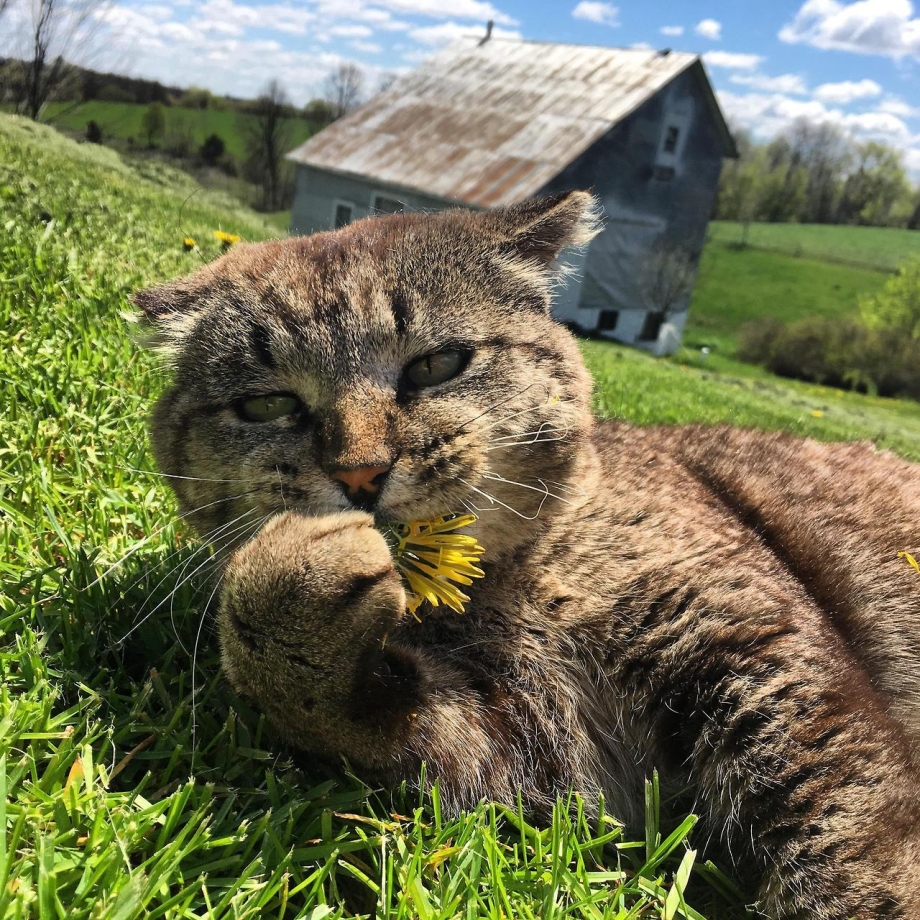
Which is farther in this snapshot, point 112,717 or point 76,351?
point 76,351

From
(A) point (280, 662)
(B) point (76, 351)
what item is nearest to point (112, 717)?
(A) point (280, 662)

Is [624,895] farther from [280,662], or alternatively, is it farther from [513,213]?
[513,213]

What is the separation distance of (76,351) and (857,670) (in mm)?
3548

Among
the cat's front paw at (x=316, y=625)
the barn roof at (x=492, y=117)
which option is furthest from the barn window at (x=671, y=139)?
the cat's front paw at (x=316, y=625)

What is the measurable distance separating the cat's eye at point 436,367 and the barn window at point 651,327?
28.3m

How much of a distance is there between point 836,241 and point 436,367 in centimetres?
6426

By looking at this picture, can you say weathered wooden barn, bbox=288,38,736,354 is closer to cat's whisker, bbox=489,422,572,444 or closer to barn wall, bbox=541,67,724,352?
barn wall, bbox=541,67,724,352

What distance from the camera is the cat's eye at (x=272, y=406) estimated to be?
2020 millimetres

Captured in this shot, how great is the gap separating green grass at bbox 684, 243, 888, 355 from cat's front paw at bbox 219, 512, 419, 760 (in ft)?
148

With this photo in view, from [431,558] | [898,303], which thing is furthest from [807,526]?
[898,303]

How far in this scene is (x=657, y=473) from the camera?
2.57 metres

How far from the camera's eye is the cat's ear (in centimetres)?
238

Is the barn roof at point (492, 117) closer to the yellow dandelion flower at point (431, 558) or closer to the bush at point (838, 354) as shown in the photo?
the bush at point (838, 354)

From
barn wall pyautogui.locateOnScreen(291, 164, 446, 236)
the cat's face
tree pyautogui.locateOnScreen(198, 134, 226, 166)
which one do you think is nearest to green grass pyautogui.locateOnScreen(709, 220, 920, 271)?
barn wall pyautogui.locateOnScreen(291, 164, 446, 236)
